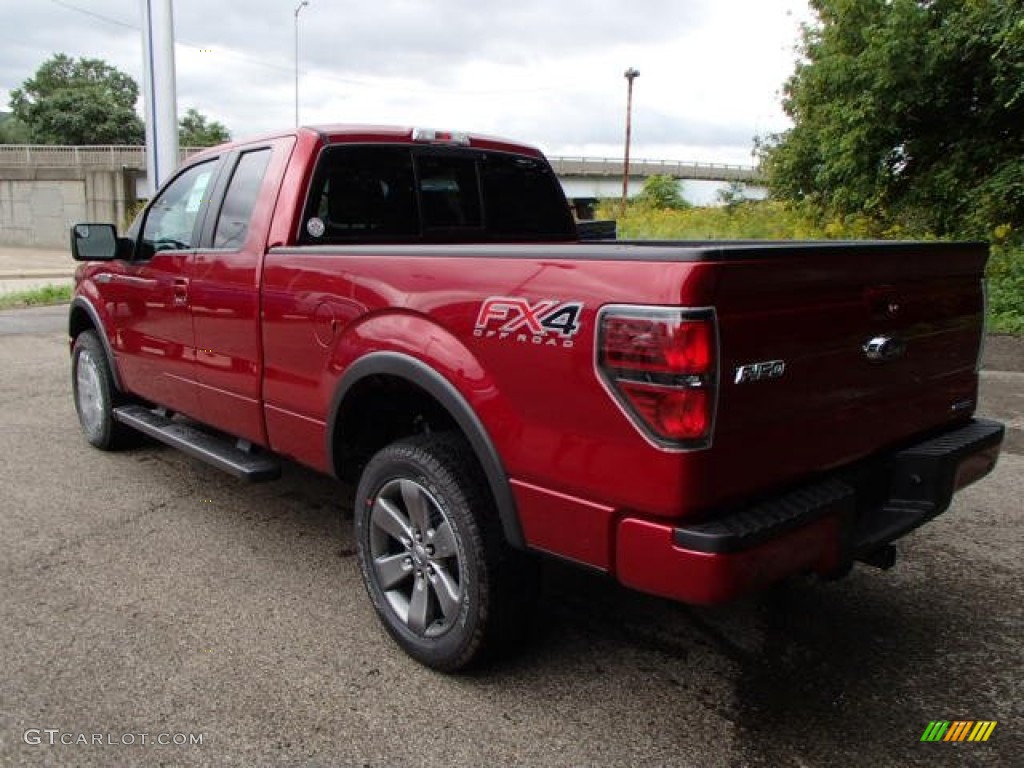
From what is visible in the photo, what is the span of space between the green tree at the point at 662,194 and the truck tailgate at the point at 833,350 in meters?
40.8

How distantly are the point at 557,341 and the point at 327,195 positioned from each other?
72.4 inches

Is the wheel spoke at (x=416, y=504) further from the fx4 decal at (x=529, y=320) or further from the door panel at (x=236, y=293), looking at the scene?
the door panel at (x=236, y=293)

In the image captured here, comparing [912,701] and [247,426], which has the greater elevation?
[247,426]

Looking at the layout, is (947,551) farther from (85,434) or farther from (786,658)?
(85,434)

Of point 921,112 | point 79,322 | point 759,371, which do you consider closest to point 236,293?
point 759,371

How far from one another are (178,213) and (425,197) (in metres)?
1.47

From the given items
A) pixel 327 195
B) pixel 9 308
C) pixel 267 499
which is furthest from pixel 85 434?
pixel 9 308

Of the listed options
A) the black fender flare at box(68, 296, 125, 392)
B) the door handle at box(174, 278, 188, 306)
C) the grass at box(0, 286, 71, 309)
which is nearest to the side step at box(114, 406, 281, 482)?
the black fender flare at box(68, 296, 125, 392)

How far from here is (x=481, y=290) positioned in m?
2.46

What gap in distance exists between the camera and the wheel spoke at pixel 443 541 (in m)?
2.66

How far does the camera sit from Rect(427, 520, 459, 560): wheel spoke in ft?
8.72

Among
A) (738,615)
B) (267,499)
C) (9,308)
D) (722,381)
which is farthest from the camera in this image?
(9,308)

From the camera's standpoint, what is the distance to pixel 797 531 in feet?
7.19

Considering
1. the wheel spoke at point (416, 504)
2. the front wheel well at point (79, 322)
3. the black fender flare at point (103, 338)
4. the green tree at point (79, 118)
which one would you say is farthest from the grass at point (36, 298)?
the green tree at point (79, 118)
